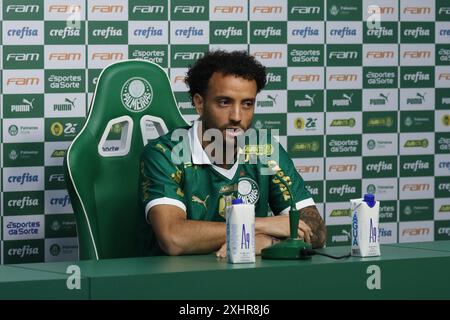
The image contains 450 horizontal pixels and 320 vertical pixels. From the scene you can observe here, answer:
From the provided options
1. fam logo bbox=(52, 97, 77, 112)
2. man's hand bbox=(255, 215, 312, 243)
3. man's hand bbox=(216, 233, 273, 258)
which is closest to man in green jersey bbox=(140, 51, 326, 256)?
man's hand bbox=(255, 215, 312, 243)

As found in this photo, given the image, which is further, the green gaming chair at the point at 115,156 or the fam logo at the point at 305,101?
the fam logo at the point at 305,101

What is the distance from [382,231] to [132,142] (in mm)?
1845

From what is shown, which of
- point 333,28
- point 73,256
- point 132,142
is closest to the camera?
point 132,142

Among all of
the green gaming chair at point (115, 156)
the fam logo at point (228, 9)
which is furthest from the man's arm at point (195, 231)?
the fam logo at point (228, 9)

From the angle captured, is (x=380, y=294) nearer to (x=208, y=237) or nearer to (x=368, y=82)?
(x=208, y=237)

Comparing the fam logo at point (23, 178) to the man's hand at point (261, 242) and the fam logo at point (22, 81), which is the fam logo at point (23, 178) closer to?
the fam logo at point (22, 81)

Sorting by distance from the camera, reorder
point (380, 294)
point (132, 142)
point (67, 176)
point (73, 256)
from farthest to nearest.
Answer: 1. point (73, 256)
2. point (132, 142)
3. point (67, 176)
4. point (380, 294)

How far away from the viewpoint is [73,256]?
4.75 metres

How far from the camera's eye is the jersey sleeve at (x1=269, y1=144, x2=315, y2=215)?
12.3ft

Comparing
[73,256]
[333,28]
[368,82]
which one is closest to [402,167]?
[368,82]

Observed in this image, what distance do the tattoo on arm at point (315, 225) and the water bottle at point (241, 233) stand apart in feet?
2.34

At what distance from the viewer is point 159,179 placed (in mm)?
3551

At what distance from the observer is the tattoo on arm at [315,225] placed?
353 cm

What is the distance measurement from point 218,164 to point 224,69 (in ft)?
1.21
